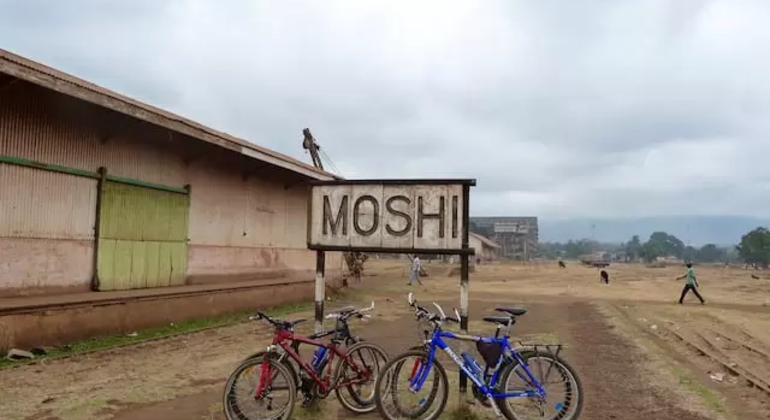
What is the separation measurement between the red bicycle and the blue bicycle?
21.6 inches

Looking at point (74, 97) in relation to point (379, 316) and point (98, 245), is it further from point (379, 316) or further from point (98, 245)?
point (379, 316)

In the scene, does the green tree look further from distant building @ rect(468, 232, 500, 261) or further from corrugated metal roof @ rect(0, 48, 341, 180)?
corrugated metal roof @ rect(0, 48, 341, 180)

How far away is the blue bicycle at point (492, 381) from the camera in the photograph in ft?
18.6

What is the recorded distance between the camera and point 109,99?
10.5 meters

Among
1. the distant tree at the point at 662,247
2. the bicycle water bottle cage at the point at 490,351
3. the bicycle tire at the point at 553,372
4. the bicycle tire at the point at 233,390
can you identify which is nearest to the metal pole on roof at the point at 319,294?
the bicycle tire at the point at 233,390

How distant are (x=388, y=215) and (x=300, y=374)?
2.07 metres

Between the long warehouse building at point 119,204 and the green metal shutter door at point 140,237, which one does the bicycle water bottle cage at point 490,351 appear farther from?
the green metal shutter door at point 140,237

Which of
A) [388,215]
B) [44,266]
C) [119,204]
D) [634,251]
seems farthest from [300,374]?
[634,251]

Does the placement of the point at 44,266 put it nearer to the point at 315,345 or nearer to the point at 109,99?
the point at 109,99

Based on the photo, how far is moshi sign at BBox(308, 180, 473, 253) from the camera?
670cm

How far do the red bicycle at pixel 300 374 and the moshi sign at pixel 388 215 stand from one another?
1.02 meters

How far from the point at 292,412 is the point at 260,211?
12.7m

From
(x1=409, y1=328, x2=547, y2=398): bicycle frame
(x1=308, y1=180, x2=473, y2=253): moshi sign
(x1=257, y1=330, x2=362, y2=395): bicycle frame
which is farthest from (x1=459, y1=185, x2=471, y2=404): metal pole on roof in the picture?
(x1=257, y1=330, x2=362, y2=395): bicycle frame

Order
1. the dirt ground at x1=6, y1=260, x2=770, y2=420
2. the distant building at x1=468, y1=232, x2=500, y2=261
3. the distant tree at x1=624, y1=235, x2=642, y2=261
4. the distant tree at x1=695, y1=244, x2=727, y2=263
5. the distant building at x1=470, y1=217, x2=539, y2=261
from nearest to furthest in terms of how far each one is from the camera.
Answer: the dirt ground at x1=6, y1=260, x2=770, y2=420 < the distant building at x1=468, y1=232, x2=500, y2=261 < the distant building at x1=470, y1=217, x2=539, y2=261 < the distant tree at x1=624, y1=235, x2=642, y2=261 < the distant tree at x1=695, y1=244, x2=727, y2=263
